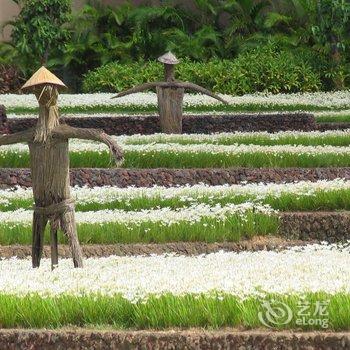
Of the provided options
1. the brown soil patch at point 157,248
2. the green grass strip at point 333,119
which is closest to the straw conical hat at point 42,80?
the brown soil patch at point 157,248

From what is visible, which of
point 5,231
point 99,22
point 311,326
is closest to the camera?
point 311,326

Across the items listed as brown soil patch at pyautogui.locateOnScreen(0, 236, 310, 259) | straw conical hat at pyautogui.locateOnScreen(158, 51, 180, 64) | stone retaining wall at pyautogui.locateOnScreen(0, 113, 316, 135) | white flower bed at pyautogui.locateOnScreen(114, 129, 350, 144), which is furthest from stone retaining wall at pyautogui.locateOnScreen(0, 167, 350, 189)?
stone retaining wall at pyautogui.locateOnScreen(0, 113, 316, 135)

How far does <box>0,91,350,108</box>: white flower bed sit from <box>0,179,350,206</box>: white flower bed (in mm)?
14923

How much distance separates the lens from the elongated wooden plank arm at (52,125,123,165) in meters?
10.8

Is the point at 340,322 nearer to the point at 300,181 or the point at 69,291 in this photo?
the point at 69,291

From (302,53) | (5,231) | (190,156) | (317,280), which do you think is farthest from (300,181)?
(302,53)

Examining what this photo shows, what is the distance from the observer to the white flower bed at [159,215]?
47.5ft

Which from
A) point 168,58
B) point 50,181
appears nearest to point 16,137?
point 50,181

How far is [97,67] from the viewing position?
38.0 meters

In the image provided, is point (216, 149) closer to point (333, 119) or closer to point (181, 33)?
point (333, 119)

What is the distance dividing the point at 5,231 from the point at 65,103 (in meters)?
19.0

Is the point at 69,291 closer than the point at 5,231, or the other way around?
the point at 69,291

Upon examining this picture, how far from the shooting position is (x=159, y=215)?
14.8 m

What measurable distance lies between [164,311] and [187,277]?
3.64ft
